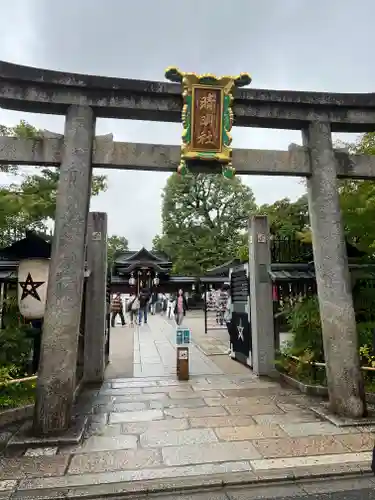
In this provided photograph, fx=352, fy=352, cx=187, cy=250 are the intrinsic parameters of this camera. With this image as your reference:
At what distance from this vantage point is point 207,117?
282 inches

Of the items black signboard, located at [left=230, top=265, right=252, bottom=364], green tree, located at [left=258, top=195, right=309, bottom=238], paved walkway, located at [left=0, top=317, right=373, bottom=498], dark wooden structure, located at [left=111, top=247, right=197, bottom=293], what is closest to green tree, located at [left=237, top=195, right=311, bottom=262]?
green tree, located at [left=258, top=195, right=309, bottom=238]

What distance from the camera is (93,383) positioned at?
9.25m

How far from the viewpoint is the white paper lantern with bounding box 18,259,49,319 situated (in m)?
6.65

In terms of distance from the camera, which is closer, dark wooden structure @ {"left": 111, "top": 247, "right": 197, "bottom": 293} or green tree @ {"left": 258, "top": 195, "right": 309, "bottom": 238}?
green tree @ {"left": 258, "top": 195, "right": 309, "bottom": 238}

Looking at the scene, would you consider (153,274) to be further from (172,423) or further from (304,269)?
(172,423)

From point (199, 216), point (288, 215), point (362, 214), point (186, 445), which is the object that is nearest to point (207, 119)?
point (362, 214)

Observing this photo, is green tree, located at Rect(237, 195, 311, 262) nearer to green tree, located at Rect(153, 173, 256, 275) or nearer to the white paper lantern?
the white paper lantern

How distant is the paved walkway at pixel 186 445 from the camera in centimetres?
434

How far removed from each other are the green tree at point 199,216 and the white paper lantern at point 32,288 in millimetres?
32243

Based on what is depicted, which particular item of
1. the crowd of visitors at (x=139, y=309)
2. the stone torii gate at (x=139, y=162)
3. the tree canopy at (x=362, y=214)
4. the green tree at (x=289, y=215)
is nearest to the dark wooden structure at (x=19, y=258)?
the stone torii gate at (x=139, y=162)

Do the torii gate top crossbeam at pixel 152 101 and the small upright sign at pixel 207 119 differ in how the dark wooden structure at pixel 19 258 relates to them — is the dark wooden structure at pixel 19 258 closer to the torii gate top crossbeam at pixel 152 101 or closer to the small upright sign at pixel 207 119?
the torii gate top crossbeam at pixel 152 101

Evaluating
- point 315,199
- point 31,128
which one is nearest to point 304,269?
point 315,199

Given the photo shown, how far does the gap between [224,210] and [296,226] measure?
883 inches

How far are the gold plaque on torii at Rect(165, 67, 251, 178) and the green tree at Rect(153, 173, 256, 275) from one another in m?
31.6
